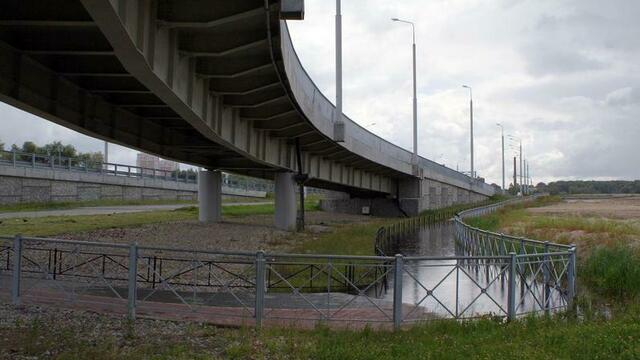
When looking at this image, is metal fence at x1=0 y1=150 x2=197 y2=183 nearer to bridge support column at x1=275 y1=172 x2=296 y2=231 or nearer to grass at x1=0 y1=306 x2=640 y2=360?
bridge support column at x1=275 y1=172 x2=296 y2=231

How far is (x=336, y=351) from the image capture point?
7.44 m

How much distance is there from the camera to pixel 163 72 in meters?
12.4

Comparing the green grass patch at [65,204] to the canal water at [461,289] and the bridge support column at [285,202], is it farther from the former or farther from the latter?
the canal water at [461,289]

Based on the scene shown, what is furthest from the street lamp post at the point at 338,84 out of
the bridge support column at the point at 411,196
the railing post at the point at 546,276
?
the bridge support column at the point at 411,196

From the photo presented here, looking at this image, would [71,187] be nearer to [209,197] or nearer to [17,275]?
[209,197]

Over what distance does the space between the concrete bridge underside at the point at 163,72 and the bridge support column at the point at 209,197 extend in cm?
703

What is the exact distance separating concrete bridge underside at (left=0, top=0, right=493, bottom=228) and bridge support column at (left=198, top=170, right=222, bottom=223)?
703 cm

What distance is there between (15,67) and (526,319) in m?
11.6

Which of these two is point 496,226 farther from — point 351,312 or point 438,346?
point 438,346

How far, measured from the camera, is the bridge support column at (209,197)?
118 ft

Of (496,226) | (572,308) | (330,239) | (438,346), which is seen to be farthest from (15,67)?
(496,226)

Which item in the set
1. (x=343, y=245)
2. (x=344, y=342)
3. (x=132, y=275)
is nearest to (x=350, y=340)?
(x=344, y=342)

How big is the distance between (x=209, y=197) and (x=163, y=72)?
24026mm

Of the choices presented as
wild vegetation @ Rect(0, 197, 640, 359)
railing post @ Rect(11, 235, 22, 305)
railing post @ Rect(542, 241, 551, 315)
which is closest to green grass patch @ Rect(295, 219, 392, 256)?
railing post @ Rect(542, 241, 551, 315)
